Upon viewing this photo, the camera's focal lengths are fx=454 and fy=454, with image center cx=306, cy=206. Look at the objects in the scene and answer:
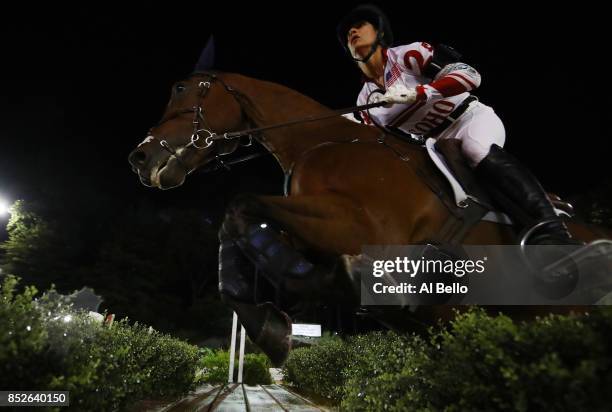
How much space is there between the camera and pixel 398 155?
119 inches

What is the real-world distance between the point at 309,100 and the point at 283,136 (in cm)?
39

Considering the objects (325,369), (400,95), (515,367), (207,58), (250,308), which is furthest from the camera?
(325,369)

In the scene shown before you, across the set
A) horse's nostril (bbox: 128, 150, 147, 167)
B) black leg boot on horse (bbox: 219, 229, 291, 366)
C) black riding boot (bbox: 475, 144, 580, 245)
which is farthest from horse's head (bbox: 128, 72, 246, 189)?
black riding boot (bbox: 475, 144, 580, 245)

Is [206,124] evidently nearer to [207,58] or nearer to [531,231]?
[207,58]

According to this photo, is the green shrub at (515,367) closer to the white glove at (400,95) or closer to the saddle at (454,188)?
the saddle at (454,188)

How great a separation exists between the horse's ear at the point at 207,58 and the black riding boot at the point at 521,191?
220 centimetres

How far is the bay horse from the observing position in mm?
2549

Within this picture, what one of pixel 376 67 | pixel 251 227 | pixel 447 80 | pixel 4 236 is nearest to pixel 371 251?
pixel 251 227

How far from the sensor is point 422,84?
3295 millimetres

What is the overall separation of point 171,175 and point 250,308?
1.10 metres

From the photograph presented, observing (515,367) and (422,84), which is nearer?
(515,367)

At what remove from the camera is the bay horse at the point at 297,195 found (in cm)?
255

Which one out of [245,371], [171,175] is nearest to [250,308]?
[171,175]

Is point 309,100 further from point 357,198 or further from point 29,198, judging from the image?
point 29,198
